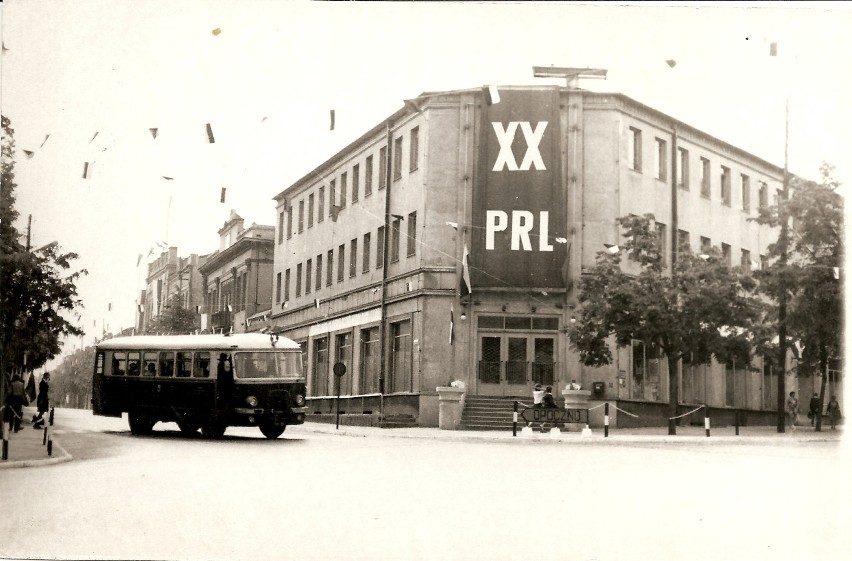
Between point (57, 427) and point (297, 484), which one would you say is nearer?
point (297, 484)

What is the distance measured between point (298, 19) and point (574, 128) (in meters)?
8.55

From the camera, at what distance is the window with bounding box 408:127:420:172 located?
18447 millimetres

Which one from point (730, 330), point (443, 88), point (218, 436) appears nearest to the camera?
point (443, 88)

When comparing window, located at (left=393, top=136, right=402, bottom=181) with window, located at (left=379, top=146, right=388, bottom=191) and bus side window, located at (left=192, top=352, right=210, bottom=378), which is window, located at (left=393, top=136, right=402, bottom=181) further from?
bus side window, located at (left=192, top=352, right=210, bottom=378)

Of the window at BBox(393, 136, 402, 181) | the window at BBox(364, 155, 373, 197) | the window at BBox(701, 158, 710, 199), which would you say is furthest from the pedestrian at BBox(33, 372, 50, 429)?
the window at BBox(701, 158, 710, 199)

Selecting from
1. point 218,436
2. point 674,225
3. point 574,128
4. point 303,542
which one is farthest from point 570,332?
point 303,542

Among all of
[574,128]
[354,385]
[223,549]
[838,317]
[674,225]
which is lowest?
[223,549]

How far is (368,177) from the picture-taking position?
1819cm

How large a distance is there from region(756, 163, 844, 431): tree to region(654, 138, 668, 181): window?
3597 mm

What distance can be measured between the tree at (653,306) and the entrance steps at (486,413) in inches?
83.8

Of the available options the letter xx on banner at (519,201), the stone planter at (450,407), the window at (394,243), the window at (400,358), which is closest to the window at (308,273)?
the window at (394,243)

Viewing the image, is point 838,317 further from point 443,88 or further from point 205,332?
point 205,332

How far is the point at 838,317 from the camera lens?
12.8m

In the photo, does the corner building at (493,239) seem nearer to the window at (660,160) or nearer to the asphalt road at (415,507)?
the window at (660,160)
